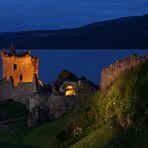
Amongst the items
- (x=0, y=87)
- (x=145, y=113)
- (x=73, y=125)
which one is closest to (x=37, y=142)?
(x=73, y=125)

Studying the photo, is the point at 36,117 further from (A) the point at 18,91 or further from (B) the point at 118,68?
(A) the point at 18,91

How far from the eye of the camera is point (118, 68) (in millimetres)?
42062

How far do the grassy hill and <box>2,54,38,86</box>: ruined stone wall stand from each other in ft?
81.8

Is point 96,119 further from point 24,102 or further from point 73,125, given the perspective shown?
point 24,102

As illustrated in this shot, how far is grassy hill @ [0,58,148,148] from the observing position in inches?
1216

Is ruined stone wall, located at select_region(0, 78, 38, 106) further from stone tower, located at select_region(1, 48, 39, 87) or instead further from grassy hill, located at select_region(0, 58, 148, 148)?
grassy hill, located at select_region(0, 58, 148, 148)

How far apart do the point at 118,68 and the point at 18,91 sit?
2589 centimetres

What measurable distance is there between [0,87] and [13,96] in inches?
120

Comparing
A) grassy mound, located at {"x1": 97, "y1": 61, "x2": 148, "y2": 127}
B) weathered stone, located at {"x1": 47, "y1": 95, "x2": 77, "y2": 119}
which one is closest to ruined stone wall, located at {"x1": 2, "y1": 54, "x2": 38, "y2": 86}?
weathered stone, located at {"x1": 47, "y1": 95, "x2": 77, "y2": 119}

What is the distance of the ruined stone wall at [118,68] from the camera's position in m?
39.4

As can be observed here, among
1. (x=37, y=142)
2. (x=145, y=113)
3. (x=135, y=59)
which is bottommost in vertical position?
(x=37, y=142)

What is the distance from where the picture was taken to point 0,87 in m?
69.1

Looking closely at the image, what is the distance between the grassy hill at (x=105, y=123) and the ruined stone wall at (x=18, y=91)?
56.0 feet

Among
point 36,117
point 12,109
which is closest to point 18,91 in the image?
point 12,109
